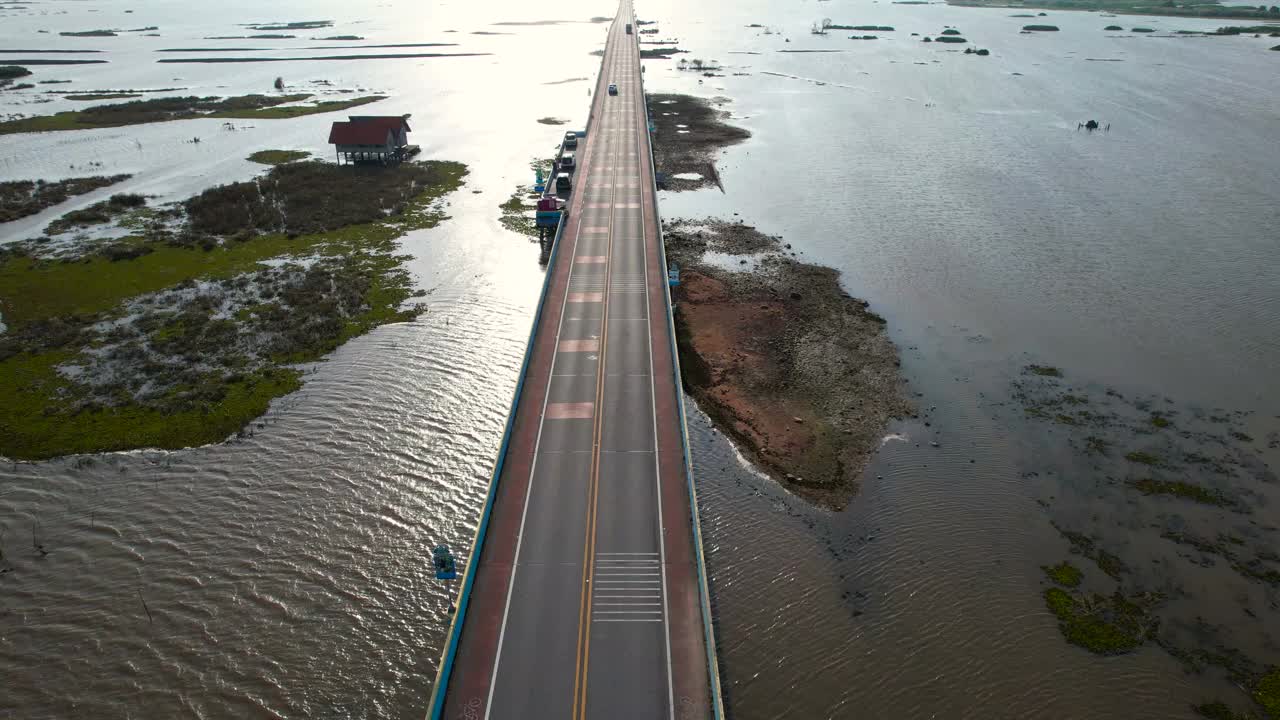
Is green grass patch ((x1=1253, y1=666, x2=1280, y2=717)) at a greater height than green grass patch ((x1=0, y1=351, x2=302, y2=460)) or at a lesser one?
lesser

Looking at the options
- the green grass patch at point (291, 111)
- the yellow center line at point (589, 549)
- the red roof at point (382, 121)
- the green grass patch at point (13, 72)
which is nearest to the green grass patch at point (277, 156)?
the red roof at point (382, 121)

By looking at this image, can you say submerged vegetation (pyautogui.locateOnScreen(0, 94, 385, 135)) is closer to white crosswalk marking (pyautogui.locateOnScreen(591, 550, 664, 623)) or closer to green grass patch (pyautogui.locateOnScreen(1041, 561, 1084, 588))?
white crosswalk marking (pyautogui.locateOnScreen(591, 550, 664, 623))

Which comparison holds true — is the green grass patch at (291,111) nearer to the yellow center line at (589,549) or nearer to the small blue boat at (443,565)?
the yellow center line at (589,549)

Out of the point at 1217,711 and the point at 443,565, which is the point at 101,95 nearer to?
the point at 443,565

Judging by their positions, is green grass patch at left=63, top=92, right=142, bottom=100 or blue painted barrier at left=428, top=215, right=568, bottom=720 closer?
blue painted barrier at left=428, top=215, right=568, bottom=720

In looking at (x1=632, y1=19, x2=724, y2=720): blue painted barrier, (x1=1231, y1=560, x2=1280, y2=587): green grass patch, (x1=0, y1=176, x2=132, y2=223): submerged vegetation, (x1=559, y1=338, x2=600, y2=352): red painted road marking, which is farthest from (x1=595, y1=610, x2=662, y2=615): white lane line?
(x1=0, y1=176, x2=132, y2=223): submerged vegetation
